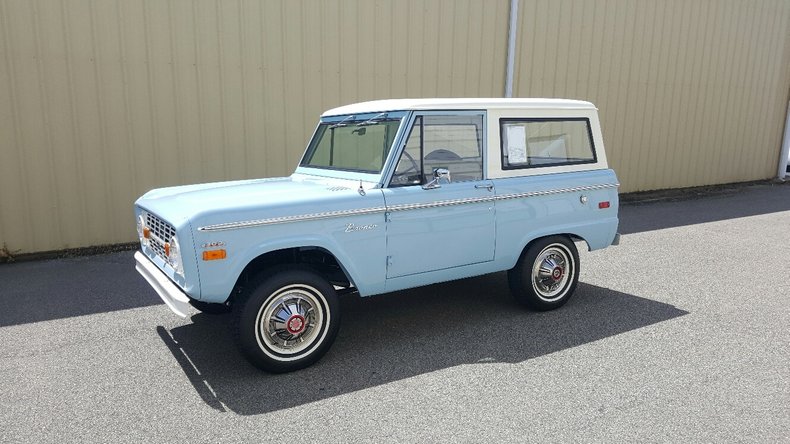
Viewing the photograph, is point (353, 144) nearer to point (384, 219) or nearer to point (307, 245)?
point (384, 219)

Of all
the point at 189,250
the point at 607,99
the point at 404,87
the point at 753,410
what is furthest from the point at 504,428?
the point at 607,99

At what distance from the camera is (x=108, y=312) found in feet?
16.3

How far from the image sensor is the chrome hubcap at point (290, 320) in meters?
3.69

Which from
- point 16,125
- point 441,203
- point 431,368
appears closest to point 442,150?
point 441,203

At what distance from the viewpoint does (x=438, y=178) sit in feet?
13.5

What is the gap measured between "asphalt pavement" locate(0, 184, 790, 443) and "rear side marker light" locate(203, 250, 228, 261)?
0.86 m

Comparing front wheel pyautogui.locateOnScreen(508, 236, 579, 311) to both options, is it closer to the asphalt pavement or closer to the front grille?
the asphalt pavement

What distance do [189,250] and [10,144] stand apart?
463 centimetres

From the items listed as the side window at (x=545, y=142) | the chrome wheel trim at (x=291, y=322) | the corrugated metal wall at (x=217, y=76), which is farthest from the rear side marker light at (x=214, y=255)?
the corrugated metal wall at (x=217, y=76)

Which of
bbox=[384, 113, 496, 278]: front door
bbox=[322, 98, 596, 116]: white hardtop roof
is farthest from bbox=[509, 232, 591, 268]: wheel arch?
bbox=[322, 98, 596, 116]: white hardtop roof

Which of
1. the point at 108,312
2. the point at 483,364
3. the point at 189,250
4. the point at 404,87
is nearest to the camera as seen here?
the point at 189,250

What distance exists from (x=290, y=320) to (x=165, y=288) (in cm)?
87

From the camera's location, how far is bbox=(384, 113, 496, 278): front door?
4105mm

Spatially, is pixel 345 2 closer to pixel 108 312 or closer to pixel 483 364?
pixel 108 312
